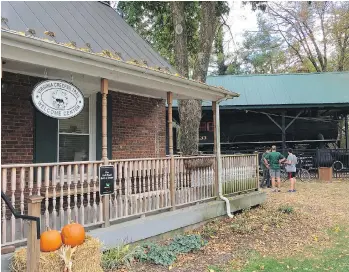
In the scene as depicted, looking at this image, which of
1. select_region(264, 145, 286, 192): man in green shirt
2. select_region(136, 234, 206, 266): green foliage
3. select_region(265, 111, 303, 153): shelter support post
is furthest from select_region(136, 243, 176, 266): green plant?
select_region(265, 111, 303, 153): shelter support post

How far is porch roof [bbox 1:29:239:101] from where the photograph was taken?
4.49 m

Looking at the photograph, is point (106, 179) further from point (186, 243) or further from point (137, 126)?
point (137, 126)

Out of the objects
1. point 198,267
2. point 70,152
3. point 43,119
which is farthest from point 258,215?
point 43,119

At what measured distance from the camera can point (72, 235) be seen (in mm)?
4297

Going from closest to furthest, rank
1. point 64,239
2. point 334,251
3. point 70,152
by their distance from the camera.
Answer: point 64,239
point 334,251
point 70,152

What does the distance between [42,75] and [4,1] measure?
1.41m

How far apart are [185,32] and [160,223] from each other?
25.2 ft

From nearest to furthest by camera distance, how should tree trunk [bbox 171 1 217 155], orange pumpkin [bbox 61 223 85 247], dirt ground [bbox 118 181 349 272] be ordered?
orange pumpkin [bbox 61 223 85 247]
dirt ground [bbox 118 181 349 272]
tree trunk [bbox 171 1 217 155]

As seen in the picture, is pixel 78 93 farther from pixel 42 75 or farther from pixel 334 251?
pixel 334 251

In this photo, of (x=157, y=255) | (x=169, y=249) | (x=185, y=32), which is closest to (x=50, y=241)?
(x=157, y=255)

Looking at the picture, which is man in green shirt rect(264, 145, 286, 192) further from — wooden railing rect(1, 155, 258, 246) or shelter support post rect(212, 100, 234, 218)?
shelter support post rect(212, 100, 234, 218)

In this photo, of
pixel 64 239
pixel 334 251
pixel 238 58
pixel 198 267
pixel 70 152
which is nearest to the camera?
pixel 64 239

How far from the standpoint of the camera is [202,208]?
25.1 feet

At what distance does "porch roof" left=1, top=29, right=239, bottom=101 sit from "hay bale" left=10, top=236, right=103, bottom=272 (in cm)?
241
